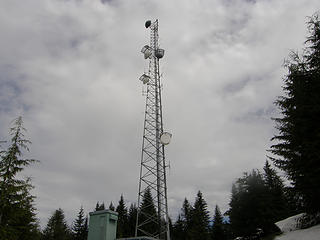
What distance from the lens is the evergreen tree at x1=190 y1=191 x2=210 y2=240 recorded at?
43094mm

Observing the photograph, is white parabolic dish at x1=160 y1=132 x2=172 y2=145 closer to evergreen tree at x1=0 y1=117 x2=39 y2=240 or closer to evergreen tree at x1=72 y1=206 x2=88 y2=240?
evergreen tree at x1=0 y1=117 x2=39 y2=240

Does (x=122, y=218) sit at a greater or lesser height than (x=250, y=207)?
greater

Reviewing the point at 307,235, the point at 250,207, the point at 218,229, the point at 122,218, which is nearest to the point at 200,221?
the point at 218,229

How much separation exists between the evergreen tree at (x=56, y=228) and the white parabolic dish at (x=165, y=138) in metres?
38.3

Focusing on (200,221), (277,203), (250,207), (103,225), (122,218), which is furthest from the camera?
(122,218)

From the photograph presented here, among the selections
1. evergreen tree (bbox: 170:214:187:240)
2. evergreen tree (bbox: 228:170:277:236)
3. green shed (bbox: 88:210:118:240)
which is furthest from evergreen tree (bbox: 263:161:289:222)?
evergreen tree (bbox: 170:214:187:240)

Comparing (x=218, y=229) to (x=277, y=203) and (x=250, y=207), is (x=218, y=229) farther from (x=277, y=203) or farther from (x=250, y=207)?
(x=250, y=207)

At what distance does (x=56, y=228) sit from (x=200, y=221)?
25.7 metres

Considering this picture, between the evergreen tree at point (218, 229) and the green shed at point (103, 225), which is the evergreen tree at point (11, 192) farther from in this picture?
the evergreen tree at point (218, 229)

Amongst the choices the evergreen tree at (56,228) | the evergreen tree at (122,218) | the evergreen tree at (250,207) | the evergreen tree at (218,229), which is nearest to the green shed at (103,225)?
the evergreen tree at (250,207)

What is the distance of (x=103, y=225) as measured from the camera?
39.2 ft

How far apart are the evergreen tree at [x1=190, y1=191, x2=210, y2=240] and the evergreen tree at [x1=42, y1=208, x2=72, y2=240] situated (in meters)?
23.2

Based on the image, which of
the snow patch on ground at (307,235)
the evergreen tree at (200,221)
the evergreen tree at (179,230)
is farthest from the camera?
the evergreen tree at (179,230)

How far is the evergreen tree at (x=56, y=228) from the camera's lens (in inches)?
1825
